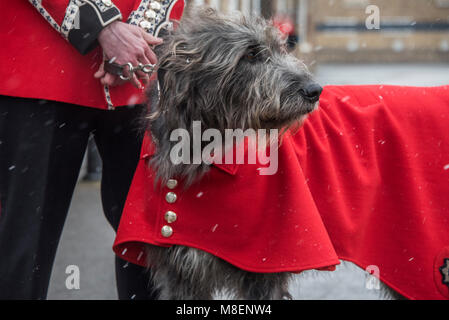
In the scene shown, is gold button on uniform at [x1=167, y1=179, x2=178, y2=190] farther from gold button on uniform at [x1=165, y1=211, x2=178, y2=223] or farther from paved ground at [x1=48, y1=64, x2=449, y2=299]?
paved ground at [x1=48, y1=64, x2=449, y2=299]

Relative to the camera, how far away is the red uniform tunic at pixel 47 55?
2.36m

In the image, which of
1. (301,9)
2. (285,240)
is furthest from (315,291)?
(301,9)

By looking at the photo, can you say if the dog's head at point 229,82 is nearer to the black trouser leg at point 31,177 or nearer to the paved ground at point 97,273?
the black trouser leg at point 31,177

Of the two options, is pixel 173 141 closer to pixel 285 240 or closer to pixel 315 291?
pixel 285 240

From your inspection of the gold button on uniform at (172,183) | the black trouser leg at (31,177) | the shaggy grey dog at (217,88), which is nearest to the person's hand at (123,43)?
the shaggy grey dog at (217,88)

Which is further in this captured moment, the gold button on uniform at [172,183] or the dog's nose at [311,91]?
the gold button on uniform at [172,183]

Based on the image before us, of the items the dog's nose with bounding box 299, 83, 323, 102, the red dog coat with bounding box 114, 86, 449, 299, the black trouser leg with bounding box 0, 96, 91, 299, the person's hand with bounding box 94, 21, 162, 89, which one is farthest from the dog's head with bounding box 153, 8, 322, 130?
the black trouser leg with bounding box 0, 96, 91, 299

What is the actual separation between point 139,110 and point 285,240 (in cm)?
91

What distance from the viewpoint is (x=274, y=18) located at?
9.19ft

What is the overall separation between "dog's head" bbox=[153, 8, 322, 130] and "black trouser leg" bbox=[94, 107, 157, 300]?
348mm

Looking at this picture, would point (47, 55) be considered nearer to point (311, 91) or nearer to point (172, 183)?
point (172, 183)

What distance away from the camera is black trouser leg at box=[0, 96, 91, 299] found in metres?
2.42

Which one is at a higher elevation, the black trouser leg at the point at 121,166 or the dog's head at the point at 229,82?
the dog's head at the point at 229,82

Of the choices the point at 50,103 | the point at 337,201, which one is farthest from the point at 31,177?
the point at 337,201
